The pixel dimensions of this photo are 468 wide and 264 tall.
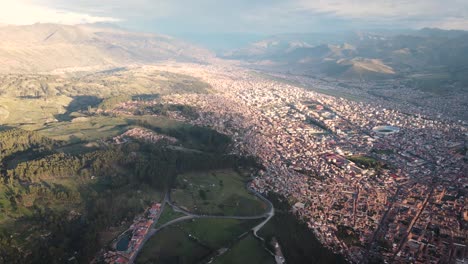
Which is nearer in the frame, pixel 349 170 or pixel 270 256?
pixel 270 256

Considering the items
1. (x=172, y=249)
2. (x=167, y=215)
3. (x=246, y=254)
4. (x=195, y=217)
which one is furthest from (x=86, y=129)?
(x=246, y=254)

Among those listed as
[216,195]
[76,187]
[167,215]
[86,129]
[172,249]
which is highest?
[86,129]

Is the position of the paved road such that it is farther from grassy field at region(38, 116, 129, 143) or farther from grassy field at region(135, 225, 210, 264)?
grassy field at region(38, 116, 129, 143)

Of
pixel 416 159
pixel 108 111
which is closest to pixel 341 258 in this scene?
pixel 416 159

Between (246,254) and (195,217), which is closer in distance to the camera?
(246,254)

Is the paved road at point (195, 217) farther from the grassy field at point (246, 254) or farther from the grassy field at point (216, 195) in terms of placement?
the grassy field at point (246, 254)

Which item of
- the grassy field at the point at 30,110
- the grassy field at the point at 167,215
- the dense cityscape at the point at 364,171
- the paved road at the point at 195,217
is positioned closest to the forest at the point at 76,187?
the paved road at the point at 195,217

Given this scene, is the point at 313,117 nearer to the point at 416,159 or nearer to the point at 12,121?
the point at 416,159

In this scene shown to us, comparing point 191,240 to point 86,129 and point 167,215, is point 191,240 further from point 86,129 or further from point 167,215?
point 86,129
